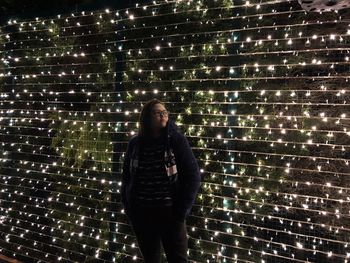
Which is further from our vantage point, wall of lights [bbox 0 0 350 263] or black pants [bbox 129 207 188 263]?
wall of lights [bbox 0 0 350 263]

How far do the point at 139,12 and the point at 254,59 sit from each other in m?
1.69

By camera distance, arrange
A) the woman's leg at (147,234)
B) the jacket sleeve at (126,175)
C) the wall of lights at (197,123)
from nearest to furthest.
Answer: the woman's leg at (147,234)
the jacket sleeve at (126,175)
the wall of lights at (197,123)

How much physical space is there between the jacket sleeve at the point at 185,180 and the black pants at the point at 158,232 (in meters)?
0.10

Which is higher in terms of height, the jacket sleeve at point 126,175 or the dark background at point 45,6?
the dark background at point 45,6

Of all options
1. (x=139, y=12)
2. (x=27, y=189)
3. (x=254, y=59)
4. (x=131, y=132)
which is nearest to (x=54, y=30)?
(x=139, y=12)

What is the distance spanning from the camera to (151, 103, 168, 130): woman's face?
281cm

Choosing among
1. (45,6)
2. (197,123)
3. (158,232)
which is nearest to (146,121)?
(158,232)

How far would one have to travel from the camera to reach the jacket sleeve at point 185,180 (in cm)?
272

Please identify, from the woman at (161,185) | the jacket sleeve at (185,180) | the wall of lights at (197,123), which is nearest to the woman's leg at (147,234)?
the woman at (161,185)

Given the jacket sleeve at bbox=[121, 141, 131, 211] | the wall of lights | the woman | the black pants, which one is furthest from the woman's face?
the wall of lights

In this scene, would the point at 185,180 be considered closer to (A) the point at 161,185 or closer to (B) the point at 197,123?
(A) the point at 161,185

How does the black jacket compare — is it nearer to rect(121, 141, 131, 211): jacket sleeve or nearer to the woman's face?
the woman's face

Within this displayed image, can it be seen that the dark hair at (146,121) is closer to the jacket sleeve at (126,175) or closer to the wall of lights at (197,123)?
the jacket sleeve at (126,175)

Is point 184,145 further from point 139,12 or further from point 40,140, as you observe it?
point 40,140
